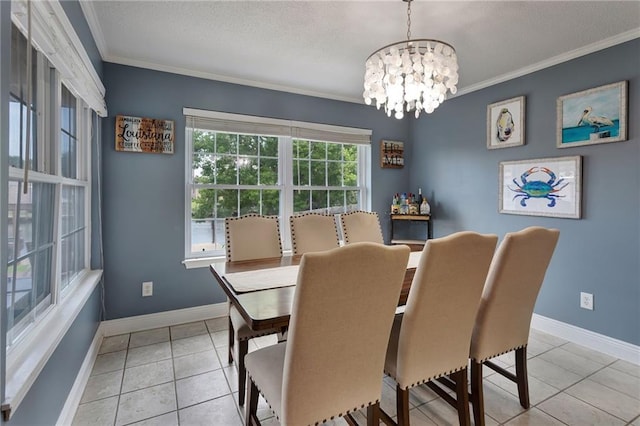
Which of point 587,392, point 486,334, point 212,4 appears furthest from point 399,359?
point 212,4

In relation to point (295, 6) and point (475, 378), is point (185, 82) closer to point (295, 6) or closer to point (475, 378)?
point (295, 6)

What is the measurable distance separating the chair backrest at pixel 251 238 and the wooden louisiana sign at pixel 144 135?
1034 mm

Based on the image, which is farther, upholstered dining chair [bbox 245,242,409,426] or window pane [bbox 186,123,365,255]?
window pane [bbox 186,123,365,255]

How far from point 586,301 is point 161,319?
370 centimetres

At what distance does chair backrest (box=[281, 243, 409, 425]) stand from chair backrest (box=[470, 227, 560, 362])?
26.3 inches

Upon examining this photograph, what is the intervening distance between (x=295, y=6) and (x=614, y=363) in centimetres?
337

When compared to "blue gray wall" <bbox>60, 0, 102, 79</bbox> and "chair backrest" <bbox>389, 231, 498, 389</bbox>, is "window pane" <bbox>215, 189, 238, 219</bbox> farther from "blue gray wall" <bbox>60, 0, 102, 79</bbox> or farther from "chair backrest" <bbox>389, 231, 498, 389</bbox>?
"chair backrest" <bbox>389, 231, 498, 389</bbox>

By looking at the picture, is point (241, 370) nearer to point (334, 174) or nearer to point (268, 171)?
point (268, 171)

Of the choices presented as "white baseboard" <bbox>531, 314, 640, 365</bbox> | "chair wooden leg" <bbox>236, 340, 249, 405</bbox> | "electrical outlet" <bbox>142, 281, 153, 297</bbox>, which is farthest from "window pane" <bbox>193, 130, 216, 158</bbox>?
"white baseboard" <bbox>531, 314, 640, 365</bbox>

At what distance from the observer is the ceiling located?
1996mm

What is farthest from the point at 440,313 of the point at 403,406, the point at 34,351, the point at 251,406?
the point at 34,351

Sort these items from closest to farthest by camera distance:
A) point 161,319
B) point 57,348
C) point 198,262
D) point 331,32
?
point 57,348, point 331,32, point 161,319, point 198,262

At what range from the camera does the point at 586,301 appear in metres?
2.62

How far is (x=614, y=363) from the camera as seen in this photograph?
2.35 meters
